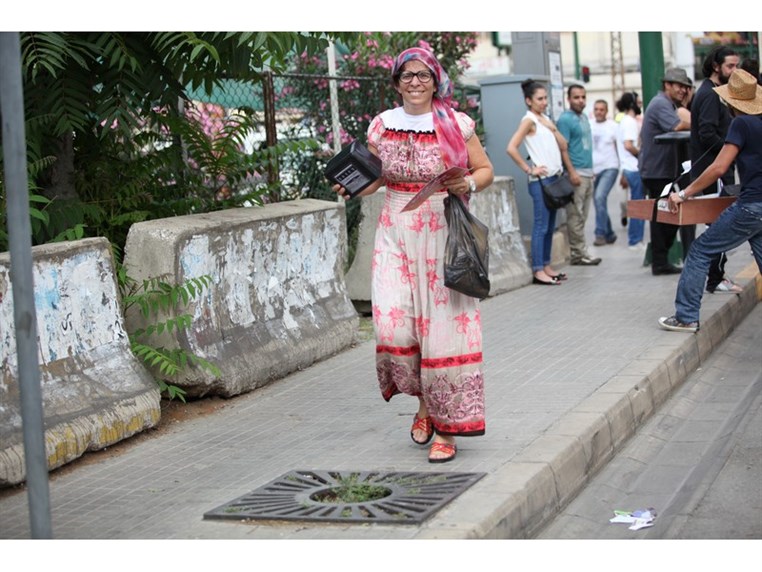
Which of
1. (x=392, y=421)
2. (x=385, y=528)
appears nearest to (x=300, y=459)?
(x=392, y=421)

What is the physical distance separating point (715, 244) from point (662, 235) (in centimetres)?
304

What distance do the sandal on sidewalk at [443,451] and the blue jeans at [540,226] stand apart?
619 cm

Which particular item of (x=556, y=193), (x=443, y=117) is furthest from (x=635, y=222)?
(x=443, y=117)

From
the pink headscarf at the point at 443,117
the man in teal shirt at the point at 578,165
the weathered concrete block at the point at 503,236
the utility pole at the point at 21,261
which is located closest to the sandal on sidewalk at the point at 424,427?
the pink headscarf at the point at 443,117

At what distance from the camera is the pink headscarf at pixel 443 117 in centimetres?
587

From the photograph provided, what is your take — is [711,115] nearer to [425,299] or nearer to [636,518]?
[425,299]

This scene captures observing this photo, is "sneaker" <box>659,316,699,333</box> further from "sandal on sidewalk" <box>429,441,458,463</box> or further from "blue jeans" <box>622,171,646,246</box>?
"blue jeans" <box>622,171,646,246</box>

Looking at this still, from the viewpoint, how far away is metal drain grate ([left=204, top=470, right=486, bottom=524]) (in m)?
5.04

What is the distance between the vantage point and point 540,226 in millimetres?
11938

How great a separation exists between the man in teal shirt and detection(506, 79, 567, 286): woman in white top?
91 centimetres

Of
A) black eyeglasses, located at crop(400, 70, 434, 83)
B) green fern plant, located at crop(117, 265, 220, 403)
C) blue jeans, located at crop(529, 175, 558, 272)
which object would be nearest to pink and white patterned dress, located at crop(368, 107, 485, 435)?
black eyeglasses, located at crop(400, 70, 434, 83)

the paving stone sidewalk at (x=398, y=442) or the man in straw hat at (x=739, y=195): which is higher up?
the man in straw hat at (x=739, y=195)

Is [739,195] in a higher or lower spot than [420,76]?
lower

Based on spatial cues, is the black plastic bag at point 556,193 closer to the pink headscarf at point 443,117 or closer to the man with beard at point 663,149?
the man with beard at point 663,149
